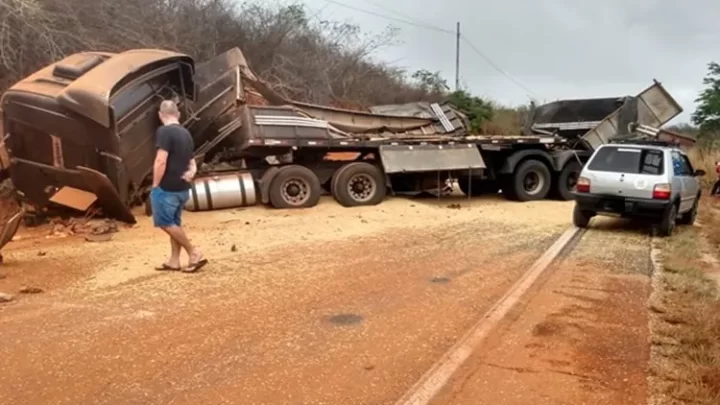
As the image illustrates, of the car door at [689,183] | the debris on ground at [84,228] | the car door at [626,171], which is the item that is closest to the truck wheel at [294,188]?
the debris on ground at [84,228]

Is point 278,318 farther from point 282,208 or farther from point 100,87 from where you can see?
point 282,208

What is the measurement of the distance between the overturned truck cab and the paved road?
184cm

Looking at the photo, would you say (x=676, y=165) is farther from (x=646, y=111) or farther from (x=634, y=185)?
(x=646, y=111)

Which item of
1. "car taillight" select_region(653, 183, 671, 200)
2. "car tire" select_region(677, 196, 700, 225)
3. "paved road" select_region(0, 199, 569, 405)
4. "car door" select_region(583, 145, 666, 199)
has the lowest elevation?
"car tire" select_region(677, 196, 700, 225)

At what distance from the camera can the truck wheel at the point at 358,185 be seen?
537 inches

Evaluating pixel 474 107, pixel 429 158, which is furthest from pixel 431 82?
pixel 429 158

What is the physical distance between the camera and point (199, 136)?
41.3ft

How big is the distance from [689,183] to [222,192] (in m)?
8.53

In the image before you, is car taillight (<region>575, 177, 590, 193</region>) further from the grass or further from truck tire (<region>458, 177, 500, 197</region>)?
truck tire (<region>458, 177, 500, 197</region>)

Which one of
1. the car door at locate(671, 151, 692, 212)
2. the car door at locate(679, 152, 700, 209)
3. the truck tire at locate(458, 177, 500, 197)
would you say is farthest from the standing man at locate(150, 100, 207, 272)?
the truck tire at locate(458, 177, 500, 197)

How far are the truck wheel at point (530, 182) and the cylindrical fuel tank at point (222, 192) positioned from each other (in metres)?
6.37

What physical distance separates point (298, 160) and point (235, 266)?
588cm

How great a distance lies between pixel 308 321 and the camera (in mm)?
5812

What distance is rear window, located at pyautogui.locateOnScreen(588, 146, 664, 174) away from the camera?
1180 centimetres
